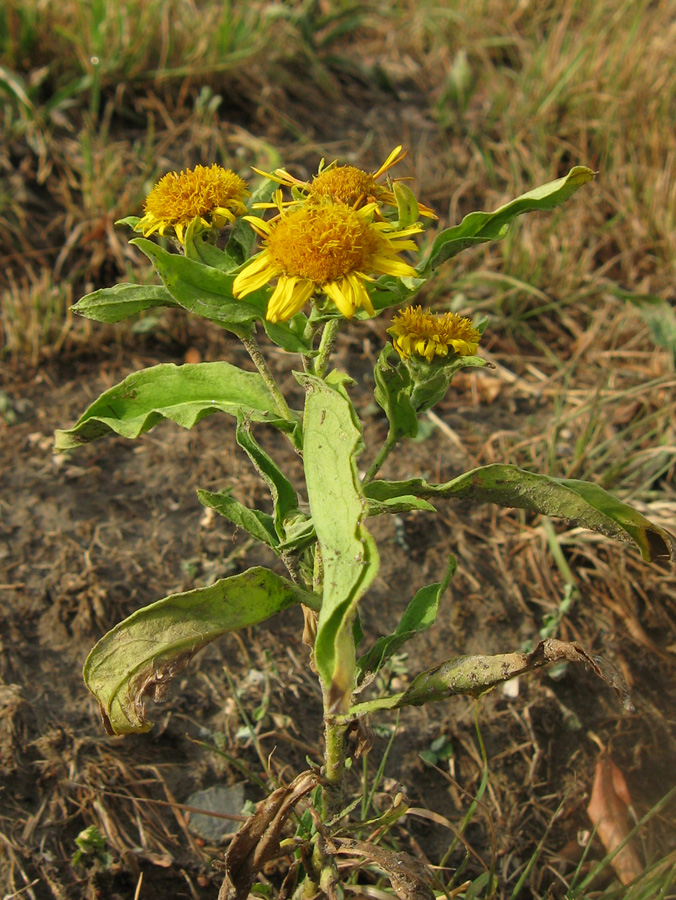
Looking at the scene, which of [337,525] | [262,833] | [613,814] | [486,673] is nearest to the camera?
[337,525]

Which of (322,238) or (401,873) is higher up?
(322,238)

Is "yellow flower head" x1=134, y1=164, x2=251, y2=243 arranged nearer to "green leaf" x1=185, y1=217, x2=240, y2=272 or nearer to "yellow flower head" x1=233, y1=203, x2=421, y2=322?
"green leaf" x1=185, y1=217, x2=240, y2=272

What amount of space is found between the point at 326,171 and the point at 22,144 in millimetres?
2195

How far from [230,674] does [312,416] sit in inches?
39.6

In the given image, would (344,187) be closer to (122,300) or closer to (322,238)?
(322,238)

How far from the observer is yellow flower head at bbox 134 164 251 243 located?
4.19ft

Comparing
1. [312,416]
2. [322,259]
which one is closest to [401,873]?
[312,416]

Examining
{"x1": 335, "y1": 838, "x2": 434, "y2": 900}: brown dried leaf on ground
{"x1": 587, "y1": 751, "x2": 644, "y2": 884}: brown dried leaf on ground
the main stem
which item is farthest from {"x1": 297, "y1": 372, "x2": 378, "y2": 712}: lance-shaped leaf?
{"x1": 587, "y1": 751, "x2": 644, "y2": 884}: brown dried leaf on ground

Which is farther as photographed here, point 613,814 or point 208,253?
point 613,814

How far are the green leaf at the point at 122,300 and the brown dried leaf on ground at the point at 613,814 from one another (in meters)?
1.40

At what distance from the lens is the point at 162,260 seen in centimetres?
121

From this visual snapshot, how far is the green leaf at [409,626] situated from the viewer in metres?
1.42

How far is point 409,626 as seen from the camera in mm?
1466

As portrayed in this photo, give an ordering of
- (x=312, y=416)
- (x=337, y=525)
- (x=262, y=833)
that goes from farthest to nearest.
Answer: (x=262, y=833), (x=312, y=416), (x=337, y=525)
